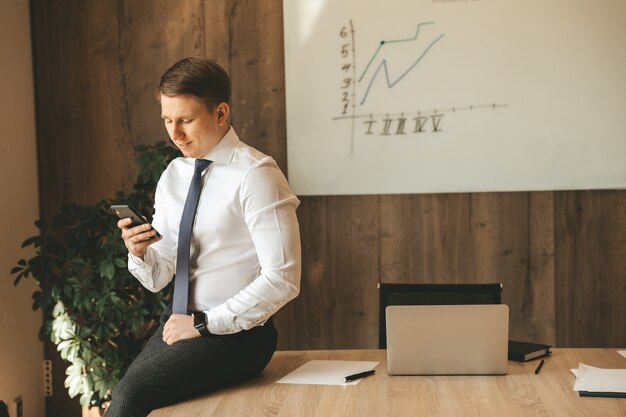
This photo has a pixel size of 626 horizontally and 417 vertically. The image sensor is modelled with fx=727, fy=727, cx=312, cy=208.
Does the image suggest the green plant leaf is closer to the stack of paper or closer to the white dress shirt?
the white dress shirt

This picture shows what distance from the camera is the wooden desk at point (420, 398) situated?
1.57 m

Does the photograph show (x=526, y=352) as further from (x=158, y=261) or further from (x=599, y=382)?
(x=158, y=261)

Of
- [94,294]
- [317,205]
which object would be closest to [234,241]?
[94,294]

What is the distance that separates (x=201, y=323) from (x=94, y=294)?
1.01 m

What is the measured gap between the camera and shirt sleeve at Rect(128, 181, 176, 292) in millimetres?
2158

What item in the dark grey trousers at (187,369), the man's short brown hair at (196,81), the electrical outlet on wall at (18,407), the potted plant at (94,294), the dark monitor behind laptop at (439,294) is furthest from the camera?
the electrical outlet on wall at (18,407)

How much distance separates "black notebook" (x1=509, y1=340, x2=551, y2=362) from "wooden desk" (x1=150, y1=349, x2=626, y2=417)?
0.03 meters

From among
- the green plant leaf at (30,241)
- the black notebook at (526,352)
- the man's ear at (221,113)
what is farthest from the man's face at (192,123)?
the green plant leaf at (30,241)

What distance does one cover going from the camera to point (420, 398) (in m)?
1.66

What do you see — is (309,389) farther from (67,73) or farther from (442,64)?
(67,73)

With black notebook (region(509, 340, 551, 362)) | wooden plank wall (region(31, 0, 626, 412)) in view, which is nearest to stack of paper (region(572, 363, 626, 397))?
black notebook (region(509, 340, 551, 362))

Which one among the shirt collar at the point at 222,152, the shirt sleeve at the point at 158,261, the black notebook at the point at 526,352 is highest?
the shirt collar at the point at 222,152

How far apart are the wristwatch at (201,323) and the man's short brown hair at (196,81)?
584 mm

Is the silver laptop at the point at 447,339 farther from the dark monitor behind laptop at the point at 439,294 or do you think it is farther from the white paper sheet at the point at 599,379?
the dark monitor behind laptop at the point at 439,294
